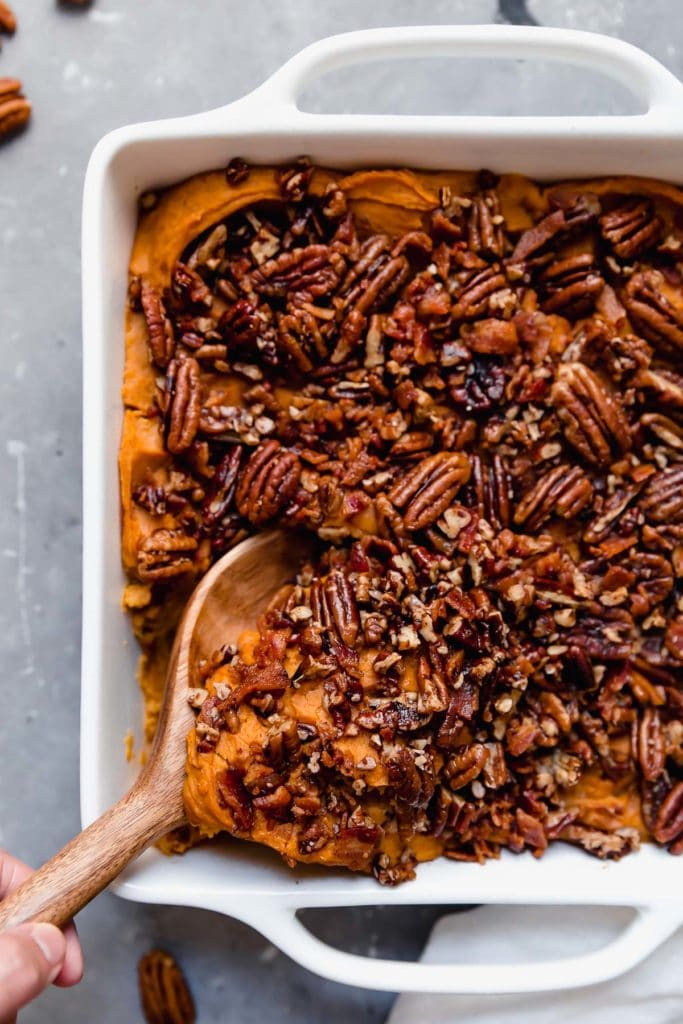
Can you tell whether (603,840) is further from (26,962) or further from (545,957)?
(26,962)

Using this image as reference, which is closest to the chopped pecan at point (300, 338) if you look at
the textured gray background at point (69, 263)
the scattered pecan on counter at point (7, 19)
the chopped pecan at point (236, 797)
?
the textured gray background at point (69, 263)

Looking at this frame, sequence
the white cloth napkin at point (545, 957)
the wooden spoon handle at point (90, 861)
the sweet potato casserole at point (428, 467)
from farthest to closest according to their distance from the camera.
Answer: the white cloth napkin at point (545, 957), the sweet potato casserole at point (428, 467), the wooden spoon handle at point (90, 861)

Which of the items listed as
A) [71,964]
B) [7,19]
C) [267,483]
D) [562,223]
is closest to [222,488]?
[267,483]

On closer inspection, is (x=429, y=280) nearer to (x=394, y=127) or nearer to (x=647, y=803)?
(x=394, y=127)

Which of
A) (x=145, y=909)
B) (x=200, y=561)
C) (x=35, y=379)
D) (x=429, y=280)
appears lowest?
(x=145, y=909)

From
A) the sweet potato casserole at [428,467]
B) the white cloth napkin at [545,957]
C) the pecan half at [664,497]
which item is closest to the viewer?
the sweet potato casserole at [428,467]

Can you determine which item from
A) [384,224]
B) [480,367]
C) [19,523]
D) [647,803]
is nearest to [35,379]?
[19,523]

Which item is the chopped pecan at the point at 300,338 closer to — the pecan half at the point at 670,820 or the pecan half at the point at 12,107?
the pecan half at the point at 12,107

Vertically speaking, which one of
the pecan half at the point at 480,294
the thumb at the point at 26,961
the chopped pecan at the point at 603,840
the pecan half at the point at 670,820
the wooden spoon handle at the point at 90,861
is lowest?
the chopped pecan at the point at 603,840
